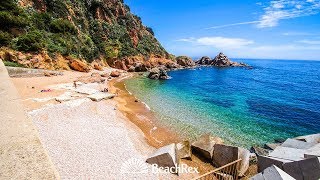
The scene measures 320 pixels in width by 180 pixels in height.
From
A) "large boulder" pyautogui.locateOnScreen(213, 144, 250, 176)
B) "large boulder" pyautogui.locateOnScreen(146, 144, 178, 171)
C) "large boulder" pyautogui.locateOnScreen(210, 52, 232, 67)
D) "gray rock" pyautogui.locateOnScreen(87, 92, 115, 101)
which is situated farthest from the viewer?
"large boulder" pyautogui.locateOnScreen(210, 52, 232, 67)

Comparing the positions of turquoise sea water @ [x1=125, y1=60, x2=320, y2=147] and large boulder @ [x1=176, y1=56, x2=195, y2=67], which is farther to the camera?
large boulder @ [x1=176, y1=56, x2=195, y2=67]

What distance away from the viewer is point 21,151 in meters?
5.84

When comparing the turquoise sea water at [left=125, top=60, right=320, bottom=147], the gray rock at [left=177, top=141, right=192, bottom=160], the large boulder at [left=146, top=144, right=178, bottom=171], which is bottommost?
the turquoise sea water at [left=125, top=60, right=320, bottom=147]

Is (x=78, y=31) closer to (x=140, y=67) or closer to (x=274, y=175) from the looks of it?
(x=140, y=67)

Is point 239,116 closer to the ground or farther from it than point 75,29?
closer to the ground

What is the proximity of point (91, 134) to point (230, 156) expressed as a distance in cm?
901

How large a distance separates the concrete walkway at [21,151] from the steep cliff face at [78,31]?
115 feet

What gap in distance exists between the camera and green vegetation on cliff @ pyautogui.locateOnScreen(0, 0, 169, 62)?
1506 inches

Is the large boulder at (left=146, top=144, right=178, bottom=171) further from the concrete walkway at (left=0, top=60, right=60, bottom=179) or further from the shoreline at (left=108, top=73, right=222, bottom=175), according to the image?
the concrete walkway at (left=0, top=60, right=60, bottom=179)

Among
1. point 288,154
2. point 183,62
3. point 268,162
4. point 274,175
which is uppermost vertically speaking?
point 183,62

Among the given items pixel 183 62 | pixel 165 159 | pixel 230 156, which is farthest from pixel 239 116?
pixel 183 62

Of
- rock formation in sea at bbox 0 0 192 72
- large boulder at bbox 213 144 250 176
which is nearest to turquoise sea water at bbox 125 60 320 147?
large boulder at bbox 213 144 250 176

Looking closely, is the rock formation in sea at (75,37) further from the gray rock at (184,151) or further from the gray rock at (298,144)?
the gray rock at (298,144)

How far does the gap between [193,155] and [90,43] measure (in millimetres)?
51015
